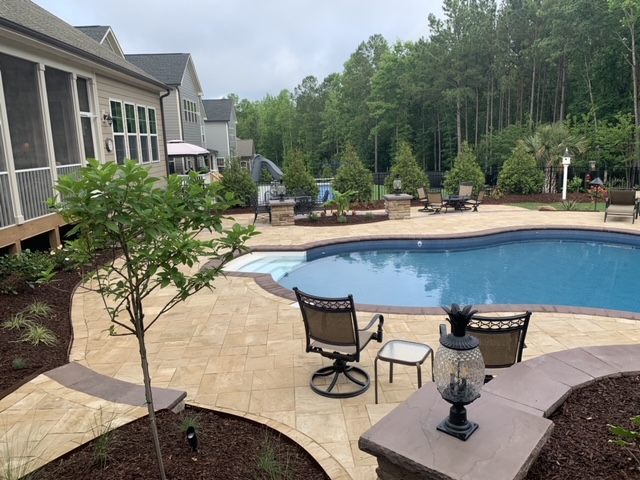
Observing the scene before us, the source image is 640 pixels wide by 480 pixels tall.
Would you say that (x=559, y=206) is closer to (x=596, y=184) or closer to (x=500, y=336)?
(x=596, y=184)

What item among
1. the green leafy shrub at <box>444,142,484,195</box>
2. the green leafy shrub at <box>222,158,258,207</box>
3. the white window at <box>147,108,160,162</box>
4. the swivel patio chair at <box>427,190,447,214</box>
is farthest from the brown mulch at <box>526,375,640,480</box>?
the green leafy shrub at <box>444,142,484,195</box>

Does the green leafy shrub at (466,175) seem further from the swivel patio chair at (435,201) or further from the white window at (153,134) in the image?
the white window at (153,134)

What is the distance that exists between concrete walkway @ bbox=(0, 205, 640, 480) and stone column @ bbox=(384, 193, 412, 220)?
7102 millimetres

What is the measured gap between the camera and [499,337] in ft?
11.3

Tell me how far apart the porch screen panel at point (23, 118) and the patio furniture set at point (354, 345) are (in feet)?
29.0

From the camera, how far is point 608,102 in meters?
28.0

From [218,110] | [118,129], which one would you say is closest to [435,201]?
[118,129]

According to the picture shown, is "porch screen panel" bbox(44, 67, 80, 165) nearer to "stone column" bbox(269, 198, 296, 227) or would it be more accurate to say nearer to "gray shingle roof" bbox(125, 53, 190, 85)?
"stone column" bbox(269, 198, 296, 227)

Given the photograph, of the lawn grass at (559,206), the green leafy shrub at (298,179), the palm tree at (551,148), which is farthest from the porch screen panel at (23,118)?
the palm tree at (551,148)

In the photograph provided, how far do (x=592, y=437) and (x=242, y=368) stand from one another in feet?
10.1

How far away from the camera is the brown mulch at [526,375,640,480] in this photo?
96.1 inches

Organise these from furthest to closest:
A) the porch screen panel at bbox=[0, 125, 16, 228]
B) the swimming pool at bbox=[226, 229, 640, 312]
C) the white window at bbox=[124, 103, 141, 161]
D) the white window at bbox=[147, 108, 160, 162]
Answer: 1. the white window at bbox=[147, 108, 160, 162]
2. the white window at bbox=[124, 103, 141, 161]
3. the swimming pool at bbox=[226, 229, 640, 312]
4. the porch screen panel at bbox=[0, 125, 16, 228]

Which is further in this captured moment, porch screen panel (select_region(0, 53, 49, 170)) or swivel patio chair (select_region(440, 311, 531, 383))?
porch screen panel (select_region(0, 53, 49, 170))

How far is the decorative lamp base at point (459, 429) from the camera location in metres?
2.28
